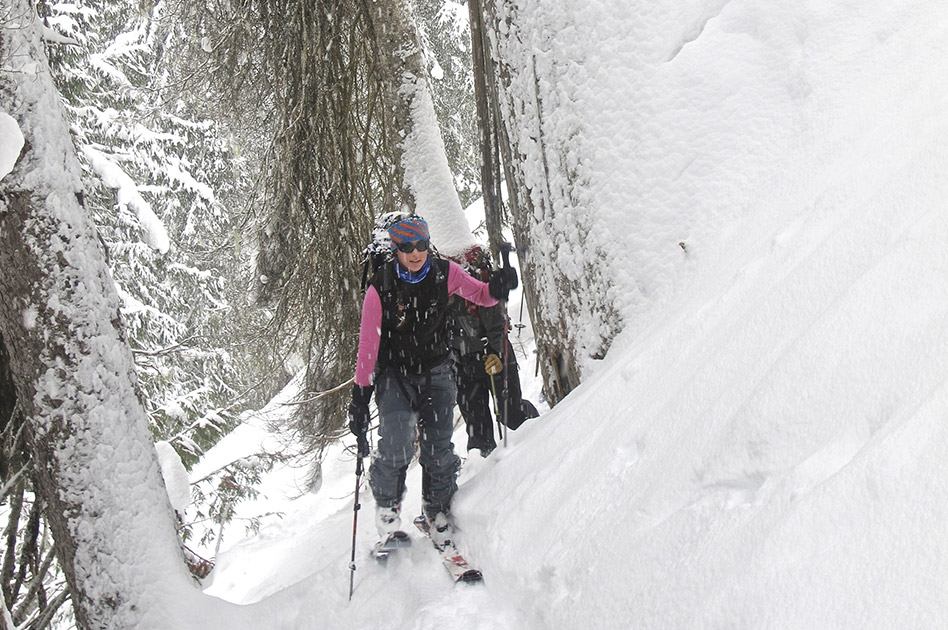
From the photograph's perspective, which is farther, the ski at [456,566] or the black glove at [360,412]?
the black glove at [360,412]

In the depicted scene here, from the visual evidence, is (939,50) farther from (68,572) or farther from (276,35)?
(276,35)

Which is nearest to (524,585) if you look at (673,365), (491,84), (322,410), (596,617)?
(596,617)

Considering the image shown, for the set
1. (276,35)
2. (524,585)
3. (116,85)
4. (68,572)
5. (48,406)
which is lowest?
(524,585)

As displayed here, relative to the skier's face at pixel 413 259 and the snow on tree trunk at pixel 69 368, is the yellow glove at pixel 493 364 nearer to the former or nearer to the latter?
the skier's face at pixel 413 259

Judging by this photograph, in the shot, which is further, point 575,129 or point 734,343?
point 575,129

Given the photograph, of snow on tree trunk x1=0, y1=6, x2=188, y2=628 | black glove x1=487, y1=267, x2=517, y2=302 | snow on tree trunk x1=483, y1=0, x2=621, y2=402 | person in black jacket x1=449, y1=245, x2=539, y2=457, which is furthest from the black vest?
snow on tree trunk x1=0, y1=6, x2=188, y2=628

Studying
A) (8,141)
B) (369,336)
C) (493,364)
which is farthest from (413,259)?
(8,141)

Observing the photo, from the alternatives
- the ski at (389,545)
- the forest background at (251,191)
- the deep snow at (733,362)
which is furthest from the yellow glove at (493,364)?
the ski at (389,545)

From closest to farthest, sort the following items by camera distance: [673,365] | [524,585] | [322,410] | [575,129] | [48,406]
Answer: [524,585], [673,365], [48,406], [575,129], [322,410]

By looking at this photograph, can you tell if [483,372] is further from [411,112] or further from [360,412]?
[411,112]

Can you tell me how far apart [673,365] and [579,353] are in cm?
103

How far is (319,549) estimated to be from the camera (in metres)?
6.18

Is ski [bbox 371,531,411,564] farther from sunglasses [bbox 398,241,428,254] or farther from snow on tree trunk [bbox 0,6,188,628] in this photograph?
sunglasses [bbox 398,241,428,254]

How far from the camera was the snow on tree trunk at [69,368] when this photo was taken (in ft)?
10.3
